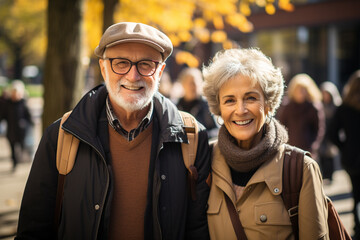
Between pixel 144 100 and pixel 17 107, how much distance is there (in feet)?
26.1

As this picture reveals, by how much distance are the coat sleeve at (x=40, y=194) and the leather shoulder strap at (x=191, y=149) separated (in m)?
0.89

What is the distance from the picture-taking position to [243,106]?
254 centimetres

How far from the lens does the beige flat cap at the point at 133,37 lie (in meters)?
2.43

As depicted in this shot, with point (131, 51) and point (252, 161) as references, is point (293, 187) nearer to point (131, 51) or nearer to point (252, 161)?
point (252, 161)

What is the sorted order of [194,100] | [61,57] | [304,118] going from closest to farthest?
1. [61,57]
2. [194,100]
3. [304,118]

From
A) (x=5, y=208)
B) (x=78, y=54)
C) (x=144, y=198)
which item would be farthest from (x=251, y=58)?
(x=5, y=208)

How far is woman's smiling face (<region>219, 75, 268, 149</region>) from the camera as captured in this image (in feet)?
8.31

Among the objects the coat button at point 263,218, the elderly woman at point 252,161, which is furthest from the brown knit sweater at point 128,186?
the coat button at point 263,218

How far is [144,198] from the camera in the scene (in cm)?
243

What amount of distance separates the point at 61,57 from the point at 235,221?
2.85 metres

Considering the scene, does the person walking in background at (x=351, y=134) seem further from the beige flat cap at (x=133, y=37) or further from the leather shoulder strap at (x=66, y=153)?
the leather shoulder strap at (x=66, y=153)

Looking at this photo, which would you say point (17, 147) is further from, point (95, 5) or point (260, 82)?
point (260, 82)

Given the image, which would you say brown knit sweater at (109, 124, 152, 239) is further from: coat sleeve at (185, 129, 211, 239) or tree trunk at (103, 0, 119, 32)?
tree trunk at (103, 0, 119, 32)

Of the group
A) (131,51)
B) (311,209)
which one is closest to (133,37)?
(131,51)
